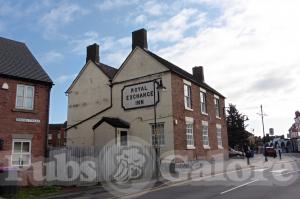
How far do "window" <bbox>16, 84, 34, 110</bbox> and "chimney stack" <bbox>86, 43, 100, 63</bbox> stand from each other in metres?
12.8

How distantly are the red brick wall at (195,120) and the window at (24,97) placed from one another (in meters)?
10.2

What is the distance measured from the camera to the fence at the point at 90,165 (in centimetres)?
1741

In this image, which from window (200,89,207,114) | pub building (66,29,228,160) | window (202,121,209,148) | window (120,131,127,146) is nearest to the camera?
A: pub building (66,29,228,160)

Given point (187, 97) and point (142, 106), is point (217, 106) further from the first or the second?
point (142, 106)

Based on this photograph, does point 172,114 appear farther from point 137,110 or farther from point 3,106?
point 3,106

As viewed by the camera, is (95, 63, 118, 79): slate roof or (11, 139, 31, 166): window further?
(95, 63, 118, 79): slate roof

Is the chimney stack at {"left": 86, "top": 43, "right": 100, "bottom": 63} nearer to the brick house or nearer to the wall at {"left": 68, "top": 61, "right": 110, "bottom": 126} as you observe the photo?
the wall at {"left": 68, "top": 61, "right": 110, "bottom": 126}

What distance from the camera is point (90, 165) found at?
18000 mm

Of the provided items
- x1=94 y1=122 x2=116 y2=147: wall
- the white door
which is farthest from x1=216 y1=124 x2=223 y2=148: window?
x1=94 y1=122 x2=116 y2=147: wall

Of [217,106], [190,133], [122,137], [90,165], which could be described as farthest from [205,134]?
[90,165]

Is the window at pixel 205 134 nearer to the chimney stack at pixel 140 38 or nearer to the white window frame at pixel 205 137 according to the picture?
the white window frame at pixel 205 137

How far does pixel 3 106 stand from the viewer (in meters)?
18.3

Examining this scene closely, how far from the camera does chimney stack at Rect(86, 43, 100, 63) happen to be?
32250 mm

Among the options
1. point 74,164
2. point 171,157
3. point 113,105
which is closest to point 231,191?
point 74,164
